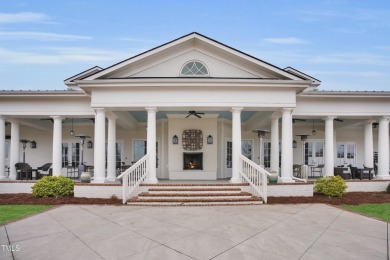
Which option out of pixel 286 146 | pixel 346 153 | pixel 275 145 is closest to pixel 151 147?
pixel 286 146

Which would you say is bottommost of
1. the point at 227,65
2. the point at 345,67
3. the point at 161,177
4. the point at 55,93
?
the point at 161,177

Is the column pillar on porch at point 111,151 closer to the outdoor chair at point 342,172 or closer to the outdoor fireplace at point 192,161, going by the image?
the outdoor fireplace at point 192,161

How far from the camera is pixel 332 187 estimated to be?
365 inches

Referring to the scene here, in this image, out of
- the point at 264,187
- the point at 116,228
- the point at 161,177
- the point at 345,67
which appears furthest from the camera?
the point at 345,67

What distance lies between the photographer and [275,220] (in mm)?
6086

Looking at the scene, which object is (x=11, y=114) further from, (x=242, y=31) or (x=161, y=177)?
(x=242, y=31)

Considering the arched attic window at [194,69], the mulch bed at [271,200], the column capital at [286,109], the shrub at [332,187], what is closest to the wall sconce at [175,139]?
the arched attic window at [194,69]

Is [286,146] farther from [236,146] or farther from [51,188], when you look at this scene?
[51,188]

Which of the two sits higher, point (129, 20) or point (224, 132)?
point (129, 20)

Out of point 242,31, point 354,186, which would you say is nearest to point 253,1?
point 242,31

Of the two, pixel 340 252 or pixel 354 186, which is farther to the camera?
pixel 354 186

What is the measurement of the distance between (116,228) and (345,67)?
83.9ft

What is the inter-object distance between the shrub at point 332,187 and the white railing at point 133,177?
7302 mm

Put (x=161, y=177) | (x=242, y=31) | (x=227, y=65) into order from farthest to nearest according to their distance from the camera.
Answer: (x=242, y=31) < (x=161, y=177) < (x=227, y=65)
